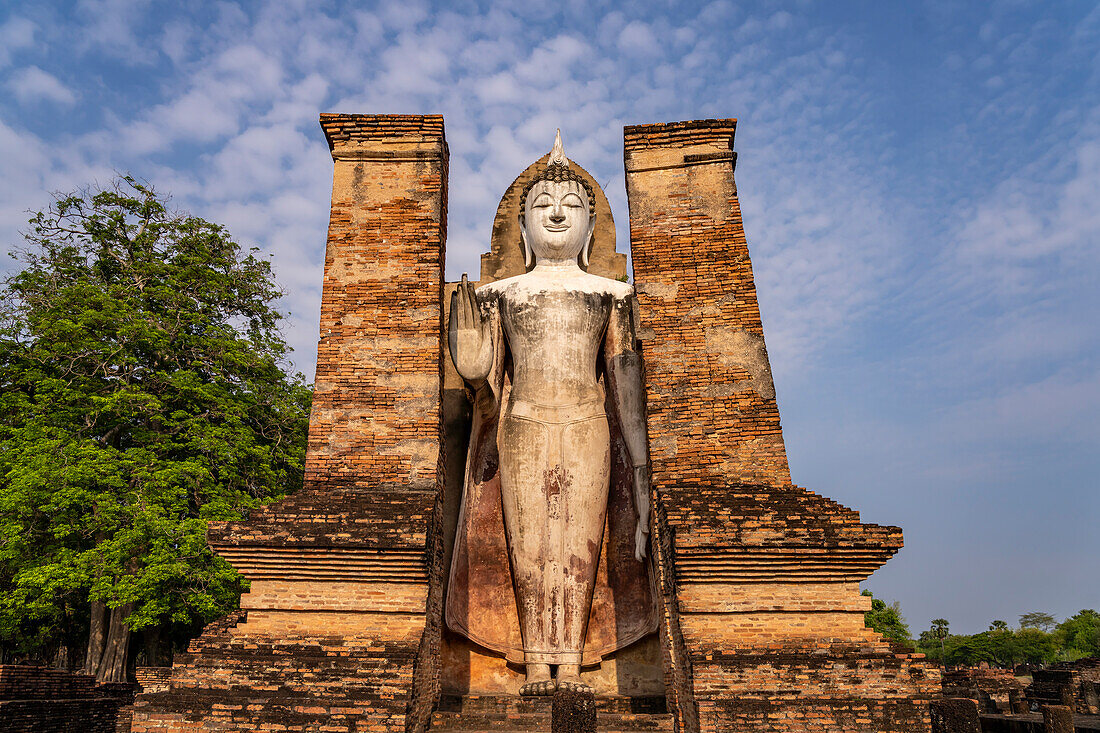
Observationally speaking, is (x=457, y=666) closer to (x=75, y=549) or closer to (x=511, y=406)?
(x=511, y=406)

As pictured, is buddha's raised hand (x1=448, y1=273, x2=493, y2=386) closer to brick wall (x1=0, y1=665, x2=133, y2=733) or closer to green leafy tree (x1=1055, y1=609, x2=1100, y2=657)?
brick wall (x1=0, y1=665, x2=133, y2=733)

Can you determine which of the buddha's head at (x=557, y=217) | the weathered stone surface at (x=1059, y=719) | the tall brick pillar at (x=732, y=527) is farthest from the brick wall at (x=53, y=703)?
the weathered stone surface at (x=1059, y=719)

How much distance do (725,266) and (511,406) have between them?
262 cm

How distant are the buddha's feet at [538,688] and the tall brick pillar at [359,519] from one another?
81 centimetres

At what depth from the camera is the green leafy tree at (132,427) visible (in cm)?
1572

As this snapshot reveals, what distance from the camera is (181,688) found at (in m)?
6.43

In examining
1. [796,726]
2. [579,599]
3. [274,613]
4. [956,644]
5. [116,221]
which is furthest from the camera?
[956,644]

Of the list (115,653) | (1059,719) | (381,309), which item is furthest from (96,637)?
(1059,719)

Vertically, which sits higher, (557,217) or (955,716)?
(557,217)

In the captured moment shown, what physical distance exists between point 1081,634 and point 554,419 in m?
74.6

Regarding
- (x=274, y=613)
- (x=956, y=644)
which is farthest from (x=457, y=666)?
(x=956, y=644)

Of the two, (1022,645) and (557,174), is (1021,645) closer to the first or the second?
(1022,645)

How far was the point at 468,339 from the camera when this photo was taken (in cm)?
839

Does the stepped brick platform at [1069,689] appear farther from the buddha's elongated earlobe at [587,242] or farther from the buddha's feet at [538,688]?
the buddha's elongated earlobe at [587,242]
